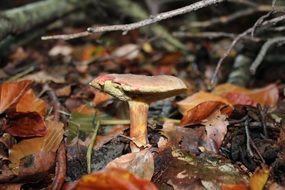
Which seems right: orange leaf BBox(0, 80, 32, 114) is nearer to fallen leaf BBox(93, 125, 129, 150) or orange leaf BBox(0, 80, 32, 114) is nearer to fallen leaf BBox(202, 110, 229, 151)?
fallen leaf BBox(93, 125, 129, 150)

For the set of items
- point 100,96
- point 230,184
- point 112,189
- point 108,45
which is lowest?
point 230,184

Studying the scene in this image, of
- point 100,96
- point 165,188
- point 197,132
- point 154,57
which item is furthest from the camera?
point 154,57

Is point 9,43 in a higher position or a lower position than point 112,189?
higher

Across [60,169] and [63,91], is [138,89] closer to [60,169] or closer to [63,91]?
[60,169]

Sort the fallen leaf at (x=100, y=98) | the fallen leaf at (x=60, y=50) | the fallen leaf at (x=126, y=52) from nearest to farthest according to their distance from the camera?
the fallen leaf at (x=100, y=98), the fallen leaf at (x=126, y=52), the fallen leaf at (x=60, y=50)

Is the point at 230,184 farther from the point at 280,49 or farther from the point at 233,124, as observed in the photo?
the point at 280,49

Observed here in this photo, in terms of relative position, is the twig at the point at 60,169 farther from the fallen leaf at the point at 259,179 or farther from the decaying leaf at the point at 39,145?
the fallen leaf at the point at 259,179

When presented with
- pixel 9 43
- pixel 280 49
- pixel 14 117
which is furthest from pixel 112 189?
pixel 280 49

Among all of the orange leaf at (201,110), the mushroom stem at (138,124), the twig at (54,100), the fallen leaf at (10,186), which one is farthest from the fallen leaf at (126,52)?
the fallen leaf at (10,186)
